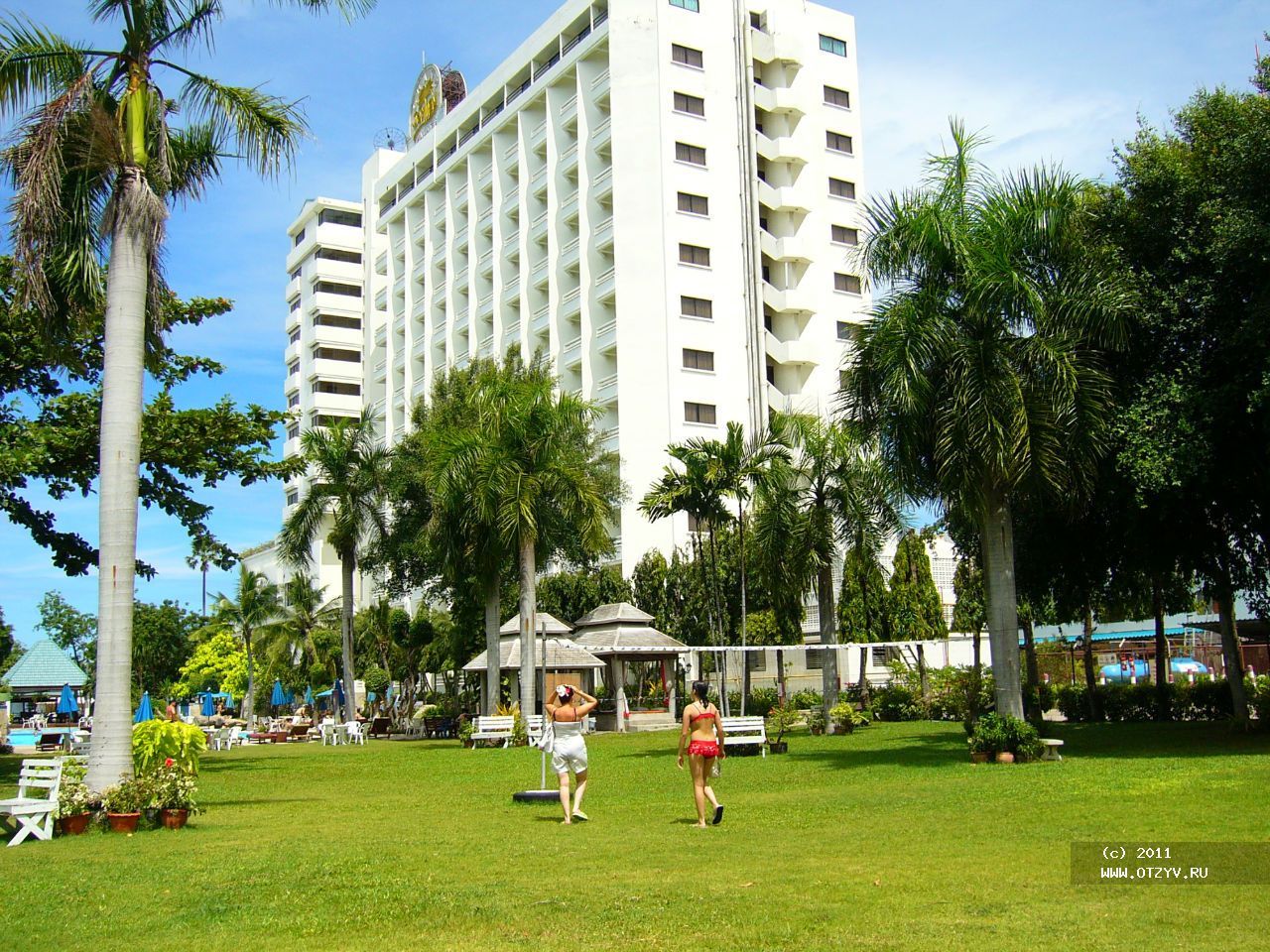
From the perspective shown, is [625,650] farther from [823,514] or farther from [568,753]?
[568,753]

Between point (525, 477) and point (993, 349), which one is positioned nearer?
point (993, 349)

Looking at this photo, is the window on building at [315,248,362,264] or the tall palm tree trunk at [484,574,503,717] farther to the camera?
the window on building at [315,248,362,264]

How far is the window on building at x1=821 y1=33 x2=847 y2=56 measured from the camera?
208 ft

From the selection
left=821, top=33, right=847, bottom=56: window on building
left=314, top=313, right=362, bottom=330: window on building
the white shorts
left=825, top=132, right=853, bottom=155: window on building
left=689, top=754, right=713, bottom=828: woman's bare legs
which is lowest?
left=689, top=754, right=713, bottom=828: woman's bare legs

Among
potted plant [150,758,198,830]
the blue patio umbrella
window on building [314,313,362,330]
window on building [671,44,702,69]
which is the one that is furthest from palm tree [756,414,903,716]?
window on building [314,313,362,330]

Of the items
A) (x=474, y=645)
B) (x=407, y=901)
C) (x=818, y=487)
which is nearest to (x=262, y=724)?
(x=474, y=645)

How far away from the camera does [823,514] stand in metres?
29.8

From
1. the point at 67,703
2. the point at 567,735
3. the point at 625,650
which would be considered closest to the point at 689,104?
the point at 625,650

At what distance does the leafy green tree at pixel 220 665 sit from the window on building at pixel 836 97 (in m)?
45.6

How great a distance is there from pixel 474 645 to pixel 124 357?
3187 centimetres

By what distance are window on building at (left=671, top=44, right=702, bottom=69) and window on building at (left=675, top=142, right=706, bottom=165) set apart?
13.3 feet

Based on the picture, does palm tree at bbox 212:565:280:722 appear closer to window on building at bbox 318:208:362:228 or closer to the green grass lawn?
window on building at bbox 318:208:362:228

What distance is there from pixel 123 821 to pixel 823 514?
63.7ft

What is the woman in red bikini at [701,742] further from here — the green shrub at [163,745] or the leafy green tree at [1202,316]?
the leafy green tree at [1202,316]
